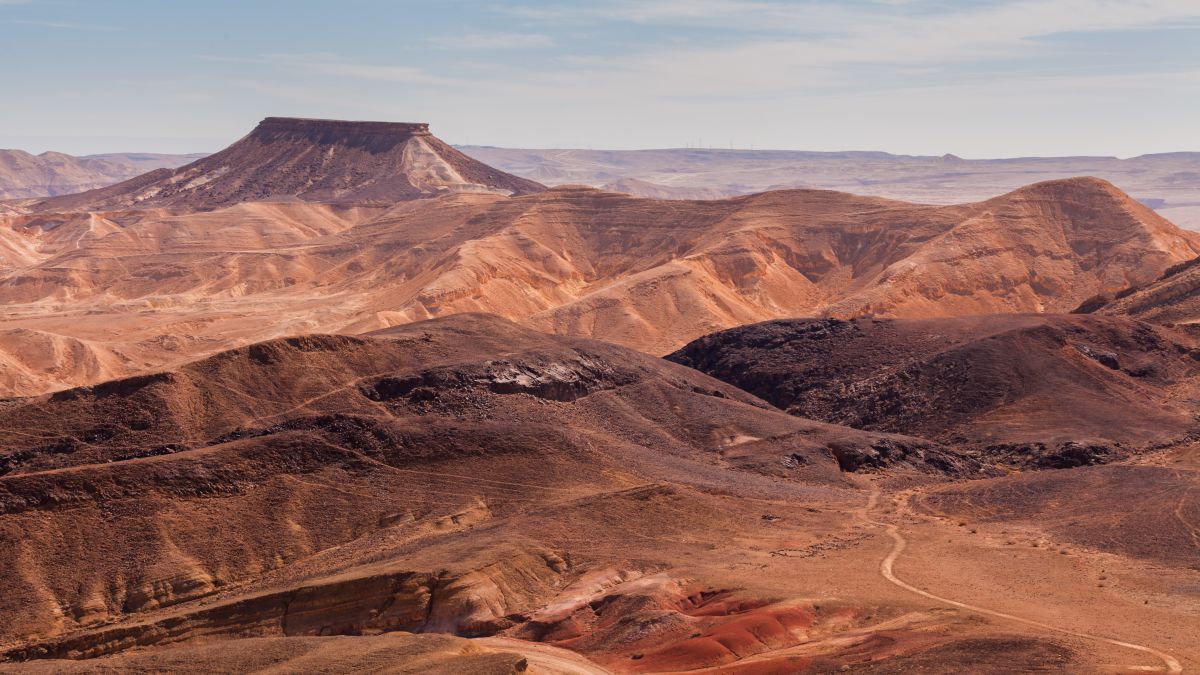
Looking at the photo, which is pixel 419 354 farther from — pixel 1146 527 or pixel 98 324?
pixel 98 324

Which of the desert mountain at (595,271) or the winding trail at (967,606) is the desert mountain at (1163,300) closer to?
the desert mountain at (595,271)

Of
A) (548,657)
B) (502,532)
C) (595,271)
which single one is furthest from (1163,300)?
(548,657)

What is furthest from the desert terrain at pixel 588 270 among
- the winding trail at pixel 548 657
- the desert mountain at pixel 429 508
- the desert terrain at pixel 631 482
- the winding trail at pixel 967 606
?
the winding trail at pixel 548 657

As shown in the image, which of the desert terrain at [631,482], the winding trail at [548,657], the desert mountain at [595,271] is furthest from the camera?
the desert mountain at [595,271]

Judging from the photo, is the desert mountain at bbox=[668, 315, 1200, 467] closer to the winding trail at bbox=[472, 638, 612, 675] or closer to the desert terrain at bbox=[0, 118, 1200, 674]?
the desert terrain at bbox=[0, 118, 1200, 674]

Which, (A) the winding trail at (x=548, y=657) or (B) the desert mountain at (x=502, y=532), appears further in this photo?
(B) the desert mountain at (x=502, y=532)

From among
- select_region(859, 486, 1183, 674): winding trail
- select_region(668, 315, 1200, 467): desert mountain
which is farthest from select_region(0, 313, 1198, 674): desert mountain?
select_region(668, 315, 1200, 467): desert mountain

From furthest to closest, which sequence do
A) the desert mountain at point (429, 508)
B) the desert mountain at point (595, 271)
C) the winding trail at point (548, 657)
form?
the desert mountain at point (595, 271), the desert mountain at point (429, 508), the winding trail at point (548, 657)
